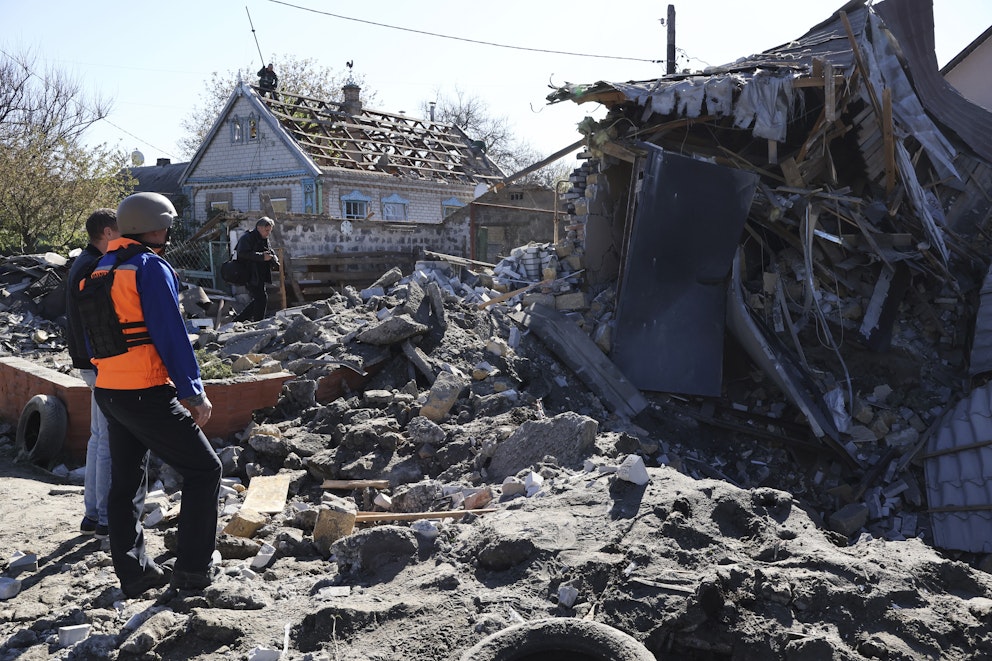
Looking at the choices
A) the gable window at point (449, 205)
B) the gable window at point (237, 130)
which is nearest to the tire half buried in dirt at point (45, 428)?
the gable window at point (449, 205)

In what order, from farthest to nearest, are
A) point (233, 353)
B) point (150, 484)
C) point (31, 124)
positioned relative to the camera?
point (31, 124), point (233, 353), point (150, 484)

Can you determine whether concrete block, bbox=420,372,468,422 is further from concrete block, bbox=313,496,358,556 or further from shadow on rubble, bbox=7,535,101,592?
shadow on rubble, bbox=7,535,101,592

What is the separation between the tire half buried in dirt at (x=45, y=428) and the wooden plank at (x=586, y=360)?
16.4ft

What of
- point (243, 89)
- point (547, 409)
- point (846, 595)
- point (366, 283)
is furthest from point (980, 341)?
point (243, 89)

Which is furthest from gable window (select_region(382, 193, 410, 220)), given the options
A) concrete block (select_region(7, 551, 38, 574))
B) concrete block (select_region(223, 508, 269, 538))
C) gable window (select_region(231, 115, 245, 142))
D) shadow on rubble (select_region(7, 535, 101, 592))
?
concrete block (select_region(7, 551, 38, 574))

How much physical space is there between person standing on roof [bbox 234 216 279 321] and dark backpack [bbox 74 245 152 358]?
6.56 metres

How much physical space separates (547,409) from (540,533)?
397cm

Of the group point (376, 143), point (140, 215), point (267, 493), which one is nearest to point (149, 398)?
point (140, 215)

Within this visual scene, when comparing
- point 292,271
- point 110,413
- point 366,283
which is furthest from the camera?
point 366,283

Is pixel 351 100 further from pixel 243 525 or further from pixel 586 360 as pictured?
pixel 243 525

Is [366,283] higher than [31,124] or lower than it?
lower

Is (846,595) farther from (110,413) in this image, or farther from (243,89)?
(243,89)

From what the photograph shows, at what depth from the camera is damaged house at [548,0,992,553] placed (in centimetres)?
851

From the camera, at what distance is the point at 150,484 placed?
5535 millimetres
